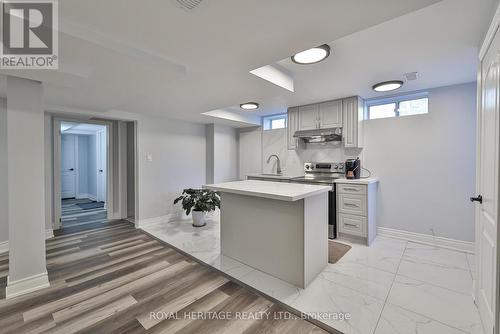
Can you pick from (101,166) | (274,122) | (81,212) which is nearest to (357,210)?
(274,122)

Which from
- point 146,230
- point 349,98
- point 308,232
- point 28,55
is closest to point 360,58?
point 349,98

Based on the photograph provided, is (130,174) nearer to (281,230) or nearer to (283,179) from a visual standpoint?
(283,179)

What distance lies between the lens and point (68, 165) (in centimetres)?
677

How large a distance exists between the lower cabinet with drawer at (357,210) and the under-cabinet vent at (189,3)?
2901 mm

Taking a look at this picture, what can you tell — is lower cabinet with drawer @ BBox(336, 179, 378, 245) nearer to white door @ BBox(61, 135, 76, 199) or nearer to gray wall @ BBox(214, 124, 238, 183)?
gray wall @ BBox(214, 124, 238, 183)

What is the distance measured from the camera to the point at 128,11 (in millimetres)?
1209

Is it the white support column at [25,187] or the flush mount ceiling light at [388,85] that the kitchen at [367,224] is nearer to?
the flush mount ceiling light at [388,85]

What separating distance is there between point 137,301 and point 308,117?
3.57m

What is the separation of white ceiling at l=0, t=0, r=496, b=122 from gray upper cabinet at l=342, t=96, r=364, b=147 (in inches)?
17.6

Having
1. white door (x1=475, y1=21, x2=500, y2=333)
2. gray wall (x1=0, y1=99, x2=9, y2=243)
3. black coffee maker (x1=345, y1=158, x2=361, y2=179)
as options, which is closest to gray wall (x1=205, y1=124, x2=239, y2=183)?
black coffee maker (x1=345, y1=158, x2=361, y2=179)

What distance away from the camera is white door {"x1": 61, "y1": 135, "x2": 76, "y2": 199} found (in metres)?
6.70

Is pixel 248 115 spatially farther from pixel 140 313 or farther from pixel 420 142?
pixel 140 313

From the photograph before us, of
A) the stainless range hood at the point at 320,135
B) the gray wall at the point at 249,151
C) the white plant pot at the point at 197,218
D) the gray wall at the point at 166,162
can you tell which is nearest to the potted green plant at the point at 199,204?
the white plant pot at the point at 197,218

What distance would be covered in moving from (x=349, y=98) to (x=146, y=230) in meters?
4.11
